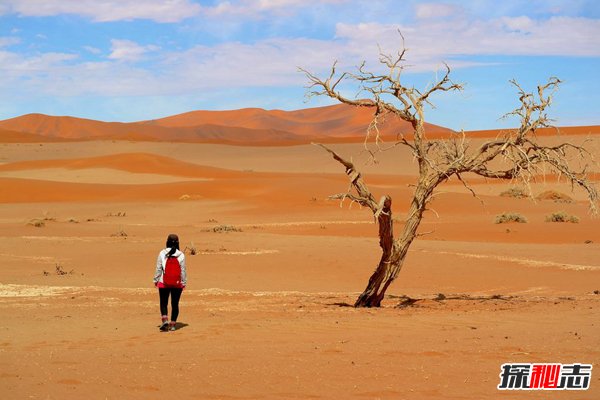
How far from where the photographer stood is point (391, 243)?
11969 millimetres

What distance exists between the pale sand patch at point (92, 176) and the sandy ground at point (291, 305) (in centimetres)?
1642

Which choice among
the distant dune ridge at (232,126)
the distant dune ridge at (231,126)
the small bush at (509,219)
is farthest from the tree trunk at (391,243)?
the distant dune ridge at (231,126)

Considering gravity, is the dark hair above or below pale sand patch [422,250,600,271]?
above

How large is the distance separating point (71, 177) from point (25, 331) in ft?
162

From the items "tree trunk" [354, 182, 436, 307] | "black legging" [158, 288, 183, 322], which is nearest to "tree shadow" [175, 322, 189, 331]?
"black legging" [158, 288, 183, 322]

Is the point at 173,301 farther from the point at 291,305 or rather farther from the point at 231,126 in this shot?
the point at 231,126

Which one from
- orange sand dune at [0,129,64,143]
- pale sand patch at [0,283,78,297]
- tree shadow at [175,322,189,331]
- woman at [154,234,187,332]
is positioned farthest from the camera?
orange sand dune at [0,129,64,143]

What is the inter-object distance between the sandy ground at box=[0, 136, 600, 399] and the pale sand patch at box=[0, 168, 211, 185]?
16.4m

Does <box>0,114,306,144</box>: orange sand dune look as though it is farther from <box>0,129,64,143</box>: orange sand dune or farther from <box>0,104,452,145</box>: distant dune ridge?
<box>0,129,64,143</box>: orange sand dune

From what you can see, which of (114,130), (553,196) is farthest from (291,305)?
(114,130)

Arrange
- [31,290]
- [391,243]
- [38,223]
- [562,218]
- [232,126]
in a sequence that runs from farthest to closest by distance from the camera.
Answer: [232,126], [562,218], [38,223], [31,290], [391,243]

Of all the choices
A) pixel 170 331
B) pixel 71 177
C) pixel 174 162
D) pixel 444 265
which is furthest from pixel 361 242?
pixel 174 162

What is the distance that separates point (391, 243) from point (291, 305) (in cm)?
208

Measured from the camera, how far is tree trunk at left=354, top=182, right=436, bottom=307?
468 inches
